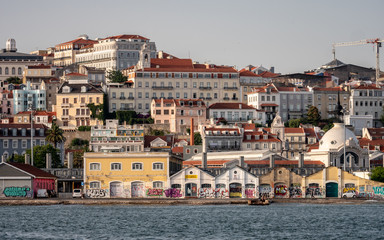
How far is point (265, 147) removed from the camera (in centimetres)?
14512

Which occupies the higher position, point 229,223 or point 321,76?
point 321,76

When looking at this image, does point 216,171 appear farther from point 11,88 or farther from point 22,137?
point 11,88

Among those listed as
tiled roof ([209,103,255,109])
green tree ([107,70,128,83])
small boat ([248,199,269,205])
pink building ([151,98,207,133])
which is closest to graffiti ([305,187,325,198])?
small boat ([248,199,269,205])

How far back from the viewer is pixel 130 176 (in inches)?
4087

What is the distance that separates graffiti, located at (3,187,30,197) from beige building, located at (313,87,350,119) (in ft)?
265

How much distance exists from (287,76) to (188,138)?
145ft

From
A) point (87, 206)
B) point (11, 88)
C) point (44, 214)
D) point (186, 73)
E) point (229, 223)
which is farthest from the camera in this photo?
point (11, 88)

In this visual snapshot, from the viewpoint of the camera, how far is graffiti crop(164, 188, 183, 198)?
104 meters

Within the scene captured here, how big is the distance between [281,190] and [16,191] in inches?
1080

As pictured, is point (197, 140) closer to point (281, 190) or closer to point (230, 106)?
point (230, 106)

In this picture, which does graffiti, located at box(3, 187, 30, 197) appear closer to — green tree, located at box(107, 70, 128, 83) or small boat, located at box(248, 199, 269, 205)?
small boat, located at box(248, 199, 269, 205)

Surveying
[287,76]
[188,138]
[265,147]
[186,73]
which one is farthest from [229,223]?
[287,76]

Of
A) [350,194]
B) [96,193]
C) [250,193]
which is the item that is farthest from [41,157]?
[350,194]

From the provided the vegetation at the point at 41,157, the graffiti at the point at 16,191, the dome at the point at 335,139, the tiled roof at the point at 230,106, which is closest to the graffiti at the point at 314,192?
the dome at the point at 335,139
